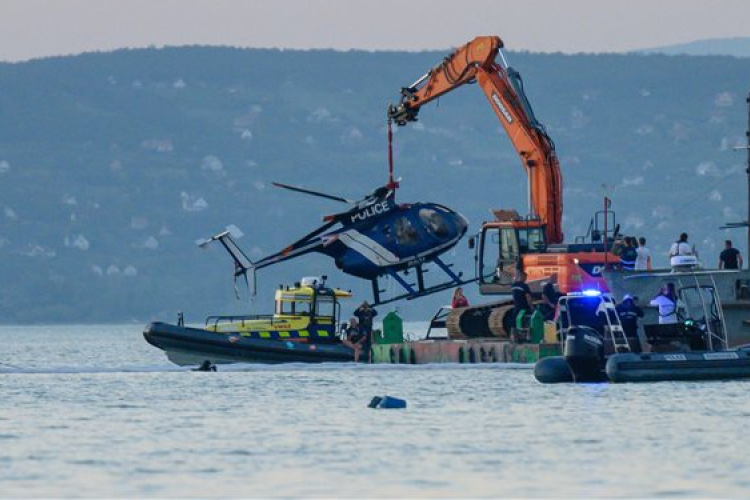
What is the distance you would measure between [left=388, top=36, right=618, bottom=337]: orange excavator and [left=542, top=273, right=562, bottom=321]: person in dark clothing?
38.4 inches

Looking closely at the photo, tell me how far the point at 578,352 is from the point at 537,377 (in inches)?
104

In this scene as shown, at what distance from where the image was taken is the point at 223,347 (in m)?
68.5

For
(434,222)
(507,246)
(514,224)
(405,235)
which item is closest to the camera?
(514,224)

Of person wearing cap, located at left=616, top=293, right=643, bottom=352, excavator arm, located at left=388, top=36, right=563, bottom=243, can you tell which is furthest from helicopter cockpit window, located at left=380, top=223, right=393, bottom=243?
person wearing cap, located at left=616, top=293, right=643, bottom=352

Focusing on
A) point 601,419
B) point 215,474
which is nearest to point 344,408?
point 601,419

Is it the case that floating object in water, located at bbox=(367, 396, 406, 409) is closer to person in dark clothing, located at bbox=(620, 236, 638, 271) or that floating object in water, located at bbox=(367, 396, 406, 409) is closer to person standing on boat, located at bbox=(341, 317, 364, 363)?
person in dark clothing, located at bbox=(620, 236, 638, 271)

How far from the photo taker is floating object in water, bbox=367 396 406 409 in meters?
47.2

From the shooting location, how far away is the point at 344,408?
48062mm

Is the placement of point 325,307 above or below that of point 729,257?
below

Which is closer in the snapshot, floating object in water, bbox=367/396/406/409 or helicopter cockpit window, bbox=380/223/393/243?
floating object in water, bbox=367/396/406/409

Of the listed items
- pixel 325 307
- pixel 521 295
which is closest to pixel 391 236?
pixel 325 307

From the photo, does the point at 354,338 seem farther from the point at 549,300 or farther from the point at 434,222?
the point at 549,300

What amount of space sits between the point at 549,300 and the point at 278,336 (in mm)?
9497

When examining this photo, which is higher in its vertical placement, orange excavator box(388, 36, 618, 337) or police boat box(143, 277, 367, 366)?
orange excavator box(388, 36, 618, 337)
